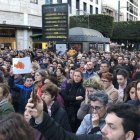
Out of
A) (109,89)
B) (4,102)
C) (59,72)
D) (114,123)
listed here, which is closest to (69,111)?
(109,89)

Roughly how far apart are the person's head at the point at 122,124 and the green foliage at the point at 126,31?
4834 centimetres

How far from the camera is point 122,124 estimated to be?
104 inches

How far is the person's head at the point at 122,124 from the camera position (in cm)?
261

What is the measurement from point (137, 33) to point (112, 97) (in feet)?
153

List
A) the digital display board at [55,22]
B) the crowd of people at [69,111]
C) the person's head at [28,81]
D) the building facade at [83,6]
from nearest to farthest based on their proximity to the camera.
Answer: the crowd of people at [69,111] → the person's head at [28,81] → the digital display board at [55,22] → the building facade at [83,6]

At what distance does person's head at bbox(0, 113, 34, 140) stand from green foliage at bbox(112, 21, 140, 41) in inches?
1924

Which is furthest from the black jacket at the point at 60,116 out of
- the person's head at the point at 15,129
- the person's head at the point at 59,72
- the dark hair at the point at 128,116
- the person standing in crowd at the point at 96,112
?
the person's head at the point at 59,72

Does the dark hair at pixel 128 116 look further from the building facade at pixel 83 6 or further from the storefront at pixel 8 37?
the building facade at pixel 83 6

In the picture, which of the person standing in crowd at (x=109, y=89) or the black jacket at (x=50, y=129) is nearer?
the black jacket at (x=50, y=129)

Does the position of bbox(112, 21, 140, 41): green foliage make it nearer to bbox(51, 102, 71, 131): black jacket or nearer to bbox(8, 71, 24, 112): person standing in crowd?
bbox(8, 71, 24, 112): person standing in crowd

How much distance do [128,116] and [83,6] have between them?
46.6 m

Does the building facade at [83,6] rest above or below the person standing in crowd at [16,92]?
above

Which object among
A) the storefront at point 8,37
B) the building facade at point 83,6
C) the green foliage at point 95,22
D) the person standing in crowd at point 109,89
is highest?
the building facade at point 83,6

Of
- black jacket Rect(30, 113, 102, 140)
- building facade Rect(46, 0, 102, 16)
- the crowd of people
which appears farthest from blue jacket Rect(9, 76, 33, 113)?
building facade Rect(46, 0, 102, 16)
